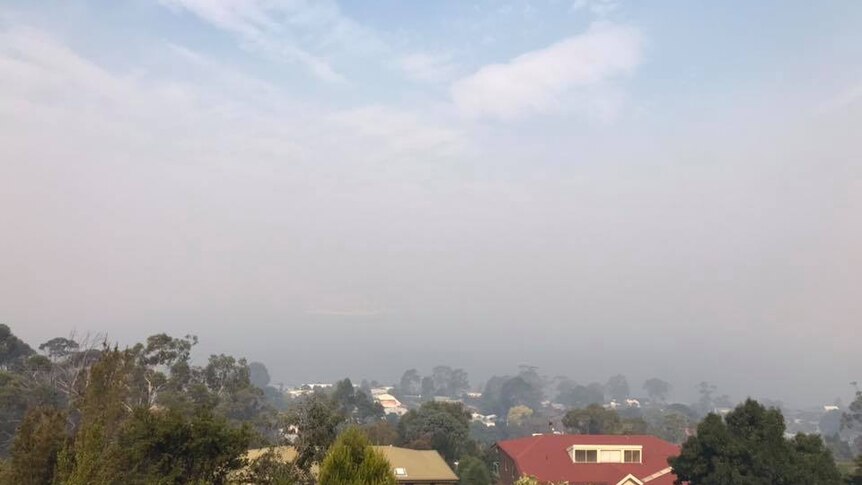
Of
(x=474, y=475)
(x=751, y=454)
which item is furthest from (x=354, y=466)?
(x=474, y=475)

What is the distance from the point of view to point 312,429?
29438 mm

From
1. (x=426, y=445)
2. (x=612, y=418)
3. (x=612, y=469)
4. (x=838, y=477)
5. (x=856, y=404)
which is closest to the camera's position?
(x=838, y=477)

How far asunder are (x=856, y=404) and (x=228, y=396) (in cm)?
10489

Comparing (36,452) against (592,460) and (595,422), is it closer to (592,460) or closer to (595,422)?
(592,460)

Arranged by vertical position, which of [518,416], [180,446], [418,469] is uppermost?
[180,446]

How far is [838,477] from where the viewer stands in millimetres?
35625

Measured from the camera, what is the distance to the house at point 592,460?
4553 centimetres

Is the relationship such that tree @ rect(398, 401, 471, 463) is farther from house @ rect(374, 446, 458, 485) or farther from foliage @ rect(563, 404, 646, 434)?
foliage @ rect(563, 404, 646, 434)

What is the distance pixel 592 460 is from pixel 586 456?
517 mm

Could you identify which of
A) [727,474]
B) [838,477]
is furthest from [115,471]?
[838,477]

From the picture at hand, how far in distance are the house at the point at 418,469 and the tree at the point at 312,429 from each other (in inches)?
419

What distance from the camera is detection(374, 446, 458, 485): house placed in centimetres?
4219

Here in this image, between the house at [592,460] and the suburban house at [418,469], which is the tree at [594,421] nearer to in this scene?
the house at [592,460]

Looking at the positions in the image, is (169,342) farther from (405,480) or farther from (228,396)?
(405,480)
